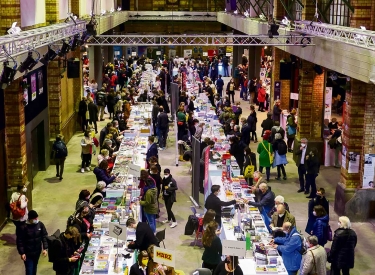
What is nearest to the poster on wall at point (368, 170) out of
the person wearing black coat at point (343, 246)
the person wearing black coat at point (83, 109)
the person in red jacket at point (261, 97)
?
the person wearing black coat at point (343, 246)

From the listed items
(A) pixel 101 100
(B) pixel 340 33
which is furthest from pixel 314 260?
(A) pixel 101 100

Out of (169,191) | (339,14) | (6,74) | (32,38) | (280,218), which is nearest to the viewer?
(280,218)

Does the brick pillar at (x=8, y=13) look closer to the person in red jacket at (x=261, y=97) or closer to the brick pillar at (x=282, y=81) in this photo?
the brick pillar at (x=282, y=81)

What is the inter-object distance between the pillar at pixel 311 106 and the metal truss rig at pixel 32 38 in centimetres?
731

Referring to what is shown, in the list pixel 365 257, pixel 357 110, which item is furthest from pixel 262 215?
pixel 357 110

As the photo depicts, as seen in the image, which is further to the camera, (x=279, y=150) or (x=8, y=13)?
(x=279, y=150)

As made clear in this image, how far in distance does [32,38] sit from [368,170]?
8.28 metres

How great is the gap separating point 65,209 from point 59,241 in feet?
20.3

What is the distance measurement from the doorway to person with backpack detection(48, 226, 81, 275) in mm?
9039

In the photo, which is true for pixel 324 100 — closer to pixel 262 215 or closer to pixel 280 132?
pixel 280 132

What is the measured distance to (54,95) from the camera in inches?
843

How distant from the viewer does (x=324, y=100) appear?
21578 mm

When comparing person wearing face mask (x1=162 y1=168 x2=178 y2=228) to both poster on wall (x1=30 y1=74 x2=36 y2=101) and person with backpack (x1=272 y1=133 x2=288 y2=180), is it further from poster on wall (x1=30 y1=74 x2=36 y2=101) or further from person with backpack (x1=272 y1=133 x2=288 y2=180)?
poster on wall (x1=30 y1=74 x2=36 y2=101)

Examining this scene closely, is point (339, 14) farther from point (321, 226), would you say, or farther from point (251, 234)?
point (251, 234)
